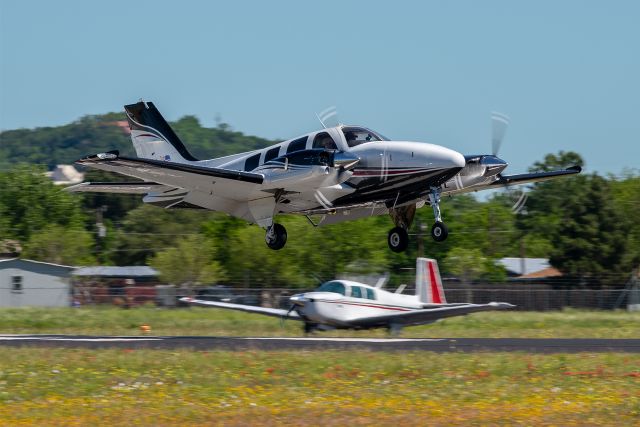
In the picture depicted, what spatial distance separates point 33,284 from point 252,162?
117 feet

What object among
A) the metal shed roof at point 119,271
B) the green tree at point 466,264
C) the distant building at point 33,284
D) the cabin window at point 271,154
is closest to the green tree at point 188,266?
the metal shed roof at point 119,271

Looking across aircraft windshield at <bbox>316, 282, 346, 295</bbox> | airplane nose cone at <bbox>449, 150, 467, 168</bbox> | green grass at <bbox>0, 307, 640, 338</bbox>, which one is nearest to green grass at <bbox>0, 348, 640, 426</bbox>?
airplane nose cone at <bbox>449, 150, 467, 168</bbox>

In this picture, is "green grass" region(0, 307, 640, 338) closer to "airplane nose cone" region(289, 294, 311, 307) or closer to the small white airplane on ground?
the small white airplane on ground

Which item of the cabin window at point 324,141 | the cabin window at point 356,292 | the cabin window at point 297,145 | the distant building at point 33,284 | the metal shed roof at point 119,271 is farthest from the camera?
the metal shed roof at point 119,271

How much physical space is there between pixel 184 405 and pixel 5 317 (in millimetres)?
28162

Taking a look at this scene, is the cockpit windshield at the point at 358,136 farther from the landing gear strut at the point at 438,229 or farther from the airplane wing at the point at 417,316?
the airplane wing at the point at 417,316

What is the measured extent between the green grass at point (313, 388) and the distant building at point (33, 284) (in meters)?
37.0

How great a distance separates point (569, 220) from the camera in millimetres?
77312

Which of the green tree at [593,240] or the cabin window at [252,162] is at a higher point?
the green tree at [593,240]

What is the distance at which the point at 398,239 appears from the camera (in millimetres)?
29297

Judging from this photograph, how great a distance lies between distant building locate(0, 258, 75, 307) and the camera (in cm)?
5931

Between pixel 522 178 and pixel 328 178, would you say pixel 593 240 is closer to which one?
pixel 522 178

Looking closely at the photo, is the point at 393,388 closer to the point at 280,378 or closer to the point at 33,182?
the point at 280,378

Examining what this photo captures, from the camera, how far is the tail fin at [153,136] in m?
34.3
